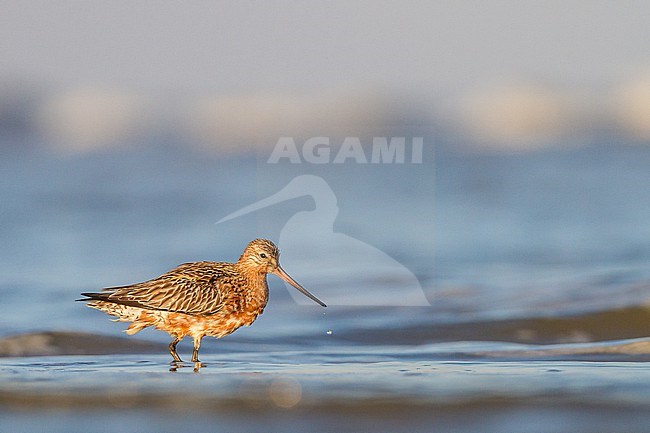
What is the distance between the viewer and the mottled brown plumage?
19.2 feet

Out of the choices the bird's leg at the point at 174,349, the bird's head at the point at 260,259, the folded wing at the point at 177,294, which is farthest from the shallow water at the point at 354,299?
the bird's head at the point at 260,259

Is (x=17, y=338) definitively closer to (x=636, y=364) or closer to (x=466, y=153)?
(x=636, y=364)

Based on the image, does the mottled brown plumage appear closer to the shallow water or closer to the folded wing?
Result: the folded wing

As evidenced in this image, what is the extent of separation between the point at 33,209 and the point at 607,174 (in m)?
6.88

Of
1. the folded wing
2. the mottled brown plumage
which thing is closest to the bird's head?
the mottled brown plumage

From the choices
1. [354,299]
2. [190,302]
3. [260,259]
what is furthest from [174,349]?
[354,299]

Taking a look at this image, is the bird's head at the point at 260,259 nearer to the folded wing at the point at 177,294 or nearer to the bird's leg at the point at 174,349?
the folded wing at the point at 177,294

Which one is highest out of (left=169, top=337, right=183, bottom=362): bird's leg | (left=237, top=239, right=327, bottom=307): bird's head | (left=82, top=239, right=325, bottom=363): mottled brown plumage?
(left=237, top=239, right=327, bottom=307): bird's head

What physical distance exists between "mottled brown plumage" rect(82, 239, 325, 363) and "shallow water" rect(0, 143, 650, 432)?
0.71 feet

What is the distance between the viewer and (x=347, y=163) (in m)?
14.1

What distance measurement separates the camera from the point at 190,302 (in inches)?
233

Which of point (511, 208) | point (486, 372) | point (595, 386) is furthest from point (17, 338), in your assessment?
point (511, 208)

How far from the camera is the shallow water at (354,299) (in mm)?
4984

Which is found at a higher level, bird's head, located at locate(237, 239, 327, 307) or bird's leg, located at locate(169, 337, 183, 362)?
bird's head, located at locate(237, 239, 327, 307)
